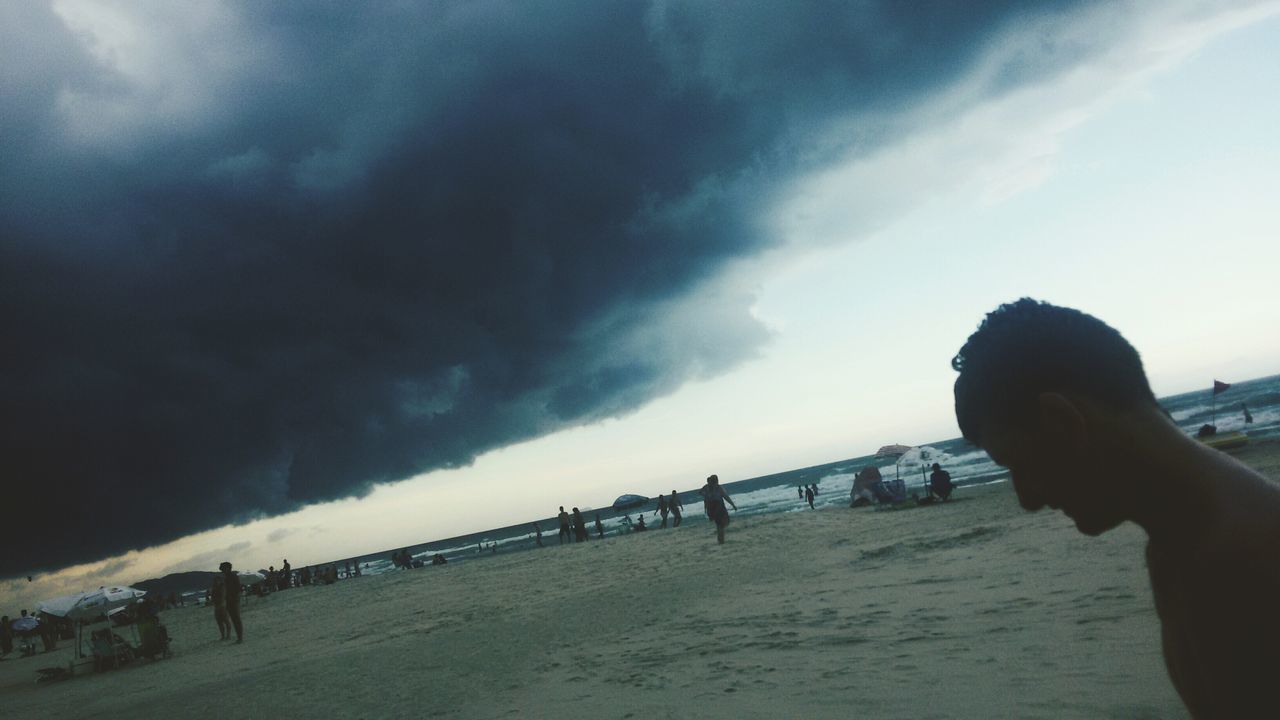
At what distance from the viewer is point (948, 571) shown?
29.6 ft

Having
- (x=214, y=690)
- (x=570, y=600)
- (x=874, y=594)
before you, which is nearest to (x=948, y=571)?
(x=874, y=594)

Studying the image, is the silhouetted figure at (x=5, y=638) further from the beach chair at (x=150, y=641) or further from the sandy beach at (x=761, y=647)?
the beach chair at (x=150, y=641)

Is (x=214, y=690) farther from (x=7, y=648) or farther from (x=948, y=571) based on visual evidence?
(x=7, y=648)

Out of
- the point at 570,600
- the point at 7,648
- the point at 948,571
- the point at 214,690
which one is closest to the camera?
the point at 948,571

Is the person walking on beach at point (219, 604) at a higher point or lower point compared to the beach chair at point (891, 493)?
higher

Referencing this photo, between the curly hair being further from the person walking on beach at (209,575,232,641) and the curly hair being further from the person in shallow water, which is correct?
the person walking on beach at (209,575,232,641)

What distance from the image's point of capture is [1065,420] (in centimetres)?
148

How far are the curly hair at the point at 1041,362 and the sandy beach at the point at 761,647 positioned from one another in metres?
3.31

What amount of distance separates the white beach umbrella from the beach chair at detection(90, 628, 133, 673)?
0.69 meters

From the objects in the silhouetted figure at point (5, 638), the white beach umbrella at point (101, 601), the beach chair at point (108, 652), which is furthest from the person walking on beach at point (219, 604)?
the silhouetted figure at point (5, 638)

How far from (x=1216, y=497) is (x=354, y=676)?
1007 cm

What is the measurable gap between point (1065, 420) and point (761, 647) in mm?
5817

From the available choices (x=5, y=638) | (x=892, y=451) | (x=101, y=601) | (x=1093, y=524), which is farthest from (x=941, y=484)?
(x=5, y=638)

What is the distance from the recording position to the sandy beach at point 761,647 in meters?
4.68
